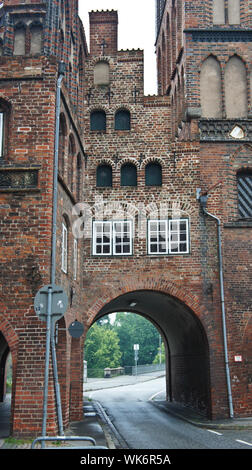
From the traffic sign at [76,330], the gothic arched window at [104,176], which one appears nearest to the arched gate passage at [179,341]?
the gothic arched window at [104,176]

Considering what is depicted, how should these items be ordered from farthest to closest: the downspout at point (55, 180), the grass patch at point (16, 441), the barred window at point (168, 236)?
the barred window at point (168, 236) < the downspout at point (55, 180) < the grass patch at point (16, 441)

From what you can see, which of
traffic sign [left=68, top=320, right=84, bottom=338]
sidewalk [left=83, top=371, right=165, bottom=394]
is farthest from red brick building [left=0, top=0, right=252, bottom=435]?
sidewalk [left=83, top=371, right=165, bottom=394]

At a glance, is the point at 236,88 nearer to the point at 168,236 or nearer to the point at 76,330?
the point at 168,236

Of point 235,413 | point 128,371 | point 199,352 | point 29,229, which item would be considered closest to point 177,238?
point 199,352

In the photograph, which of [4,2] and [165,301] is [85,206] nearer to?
[165,301]

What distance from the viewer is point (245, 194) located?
21.2 meters

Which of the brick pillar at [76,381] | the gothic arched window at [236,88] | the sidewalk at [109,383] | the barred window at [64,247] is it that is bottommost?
the sidewalk at [109,383]

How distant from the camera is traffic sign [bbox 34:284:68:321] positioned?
9.49 meters

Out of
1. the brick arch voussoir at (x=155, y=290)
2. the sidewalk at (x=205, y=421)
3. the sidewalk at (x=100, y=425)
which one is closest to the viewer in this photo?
the sidewalk at (x=100, y=425)

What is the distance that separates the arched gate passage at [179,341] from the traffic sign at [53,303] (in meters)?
11.2

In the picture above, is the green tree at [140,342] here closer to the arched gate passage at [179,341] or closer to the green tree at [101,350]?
the green tree at [101,350]

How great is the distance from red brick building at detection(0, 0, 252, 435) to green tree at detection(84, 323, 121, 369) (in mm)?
48478

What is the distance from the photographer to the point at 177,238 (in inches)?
805

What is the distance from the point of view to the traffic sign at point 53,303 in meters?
9.49
